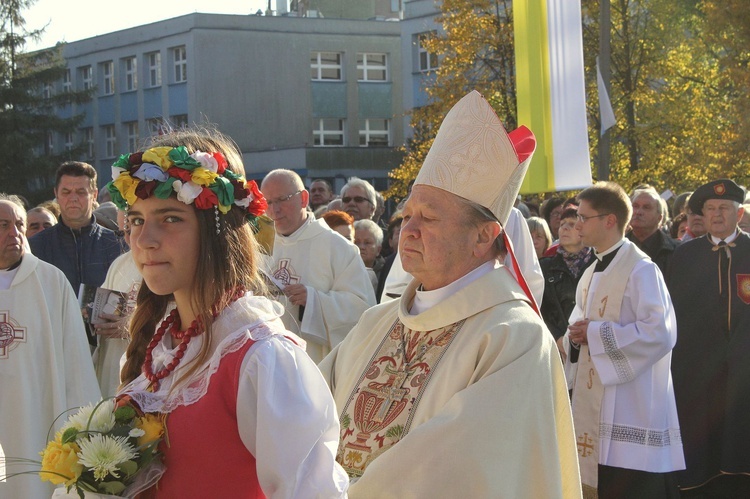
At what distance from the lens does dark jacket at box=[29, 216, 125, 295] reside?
7629mm

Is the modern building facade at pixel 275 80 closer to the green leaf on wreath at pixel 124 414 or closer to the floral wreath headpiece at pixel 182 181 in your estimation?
the floral wreath headpiece at pixel 182 181

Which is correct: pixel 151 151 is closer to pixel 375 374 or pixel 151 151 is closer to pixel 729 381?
pixel 375 374

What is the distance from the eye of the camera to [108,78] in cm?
4700

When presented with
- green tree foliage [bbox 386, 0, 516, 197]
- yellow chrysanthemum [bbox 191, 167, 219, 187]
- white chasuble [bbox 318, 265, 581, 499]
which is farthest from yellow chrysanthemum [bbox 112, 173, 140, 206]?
green tree foliage [bbox 386, 0, 516, 197]

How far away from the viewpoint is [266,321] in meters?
2.75

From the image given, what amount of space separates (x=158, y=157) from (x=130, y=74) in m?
45.0

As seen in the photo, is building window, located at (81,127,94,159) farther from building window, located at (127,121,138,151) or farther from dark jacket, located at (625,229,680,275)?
dark jacket, located at (625,229,680,275)

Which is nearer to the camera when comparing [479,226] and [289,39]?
[479,226]

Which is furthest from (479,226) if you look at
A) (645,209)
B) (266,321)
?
(645,209)

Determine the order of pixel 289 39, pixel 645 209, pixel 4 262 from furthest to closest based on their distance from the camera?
1. pixel 289 39
2. pixel 645 209
3. pixel 4 262

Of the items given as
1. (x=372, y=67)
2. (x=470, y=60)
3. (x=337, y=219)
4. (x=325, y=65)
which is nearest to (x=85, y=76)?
(x=325, y=65)

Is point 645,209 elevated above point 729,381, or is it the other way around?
point 645,209

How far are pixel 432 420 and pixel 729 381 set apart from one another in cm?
534

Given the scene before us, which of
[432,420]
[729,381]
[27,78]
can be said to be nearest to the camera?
[432,420]
